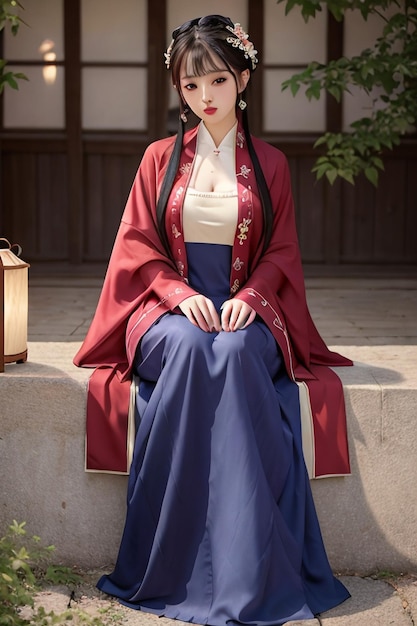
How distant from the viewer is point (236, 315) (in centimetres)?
286

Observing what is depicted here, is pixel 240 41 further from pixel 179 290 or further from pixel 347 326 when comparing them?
pixel 347 326

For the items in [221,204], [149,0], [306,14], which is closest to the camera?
[221,204]

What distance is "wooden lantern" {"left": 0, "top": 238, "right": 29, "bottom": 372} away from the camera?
314 centimetres

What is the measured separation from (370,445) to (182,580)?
0.71 metres

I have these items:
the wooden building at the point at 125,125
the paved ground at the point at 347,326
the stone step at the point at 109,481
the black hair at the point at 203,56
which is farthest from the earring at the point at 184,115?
the wooden building at the point at 125,125

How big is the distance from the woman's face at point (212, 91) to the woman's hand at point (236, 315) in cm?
56

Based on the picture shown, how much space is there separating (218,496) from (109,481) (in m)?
0.47

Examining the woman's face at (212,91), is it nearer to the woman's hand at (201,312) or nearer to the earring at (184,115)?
the earring at (184,115)

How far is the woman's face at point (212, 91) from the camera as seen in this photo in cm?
297

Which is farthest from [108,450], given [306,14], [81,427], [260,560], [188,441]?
[306,14]

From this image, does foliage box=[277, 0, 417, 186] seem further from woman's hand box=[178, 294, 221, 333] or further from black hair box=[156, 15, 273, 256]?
woman's hand box=[178, 294, 221, 333]

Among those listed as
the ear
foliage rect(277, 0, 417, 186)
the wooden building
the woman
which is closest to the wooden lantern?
the woman

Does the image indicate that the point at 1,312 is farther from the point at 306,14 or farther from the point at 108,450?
the point at 306,14

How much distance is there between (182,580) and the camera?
2818 mm
